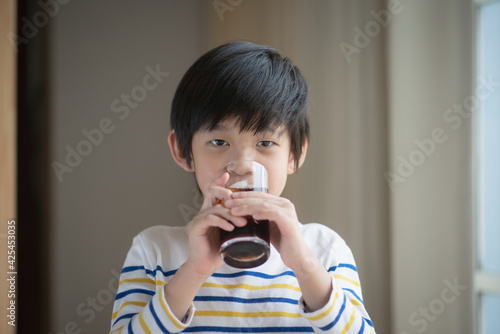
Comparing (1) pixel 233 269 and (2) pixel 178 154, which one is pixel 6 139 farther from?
(1) pixel 233 269

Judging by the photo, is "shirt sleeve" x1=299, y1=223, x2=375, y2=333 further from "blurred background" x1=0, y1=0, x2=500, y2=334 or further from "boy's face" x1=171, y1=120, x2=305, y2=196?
"blurred background" x1=0, y1=0, x2=500, y2=334

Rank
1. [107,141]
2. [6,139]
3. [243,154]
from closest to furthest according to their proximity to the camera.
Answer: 1. [243,154]
2. [6,139]
3. [107,141]

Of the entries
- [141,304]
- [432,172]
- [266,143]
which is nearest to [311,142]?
[432,172]

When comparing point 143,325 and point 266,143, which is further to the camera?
point 266,143

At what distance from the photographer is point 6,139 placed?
4.81ft

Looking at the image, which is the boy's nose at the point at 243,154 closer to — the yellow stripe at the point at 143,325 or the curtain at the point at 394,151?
the yellow stripe at the point at 143,325

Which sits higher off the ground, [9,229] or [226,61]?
[226,61]

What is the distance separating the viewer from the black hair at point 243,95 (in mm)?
928

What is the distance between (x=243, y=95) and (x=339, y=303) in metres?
0.46

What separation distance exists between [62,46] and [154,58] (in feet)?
1.20

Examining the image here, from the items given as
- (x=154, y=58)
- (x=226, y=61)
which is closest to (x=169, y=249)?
(x=226, y=61)

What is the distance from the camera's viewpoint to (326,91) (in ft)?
4.74

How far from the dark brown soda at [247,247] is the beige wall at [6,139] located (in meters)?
1.05

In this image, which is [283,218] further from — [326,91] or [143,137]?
[143,137]
